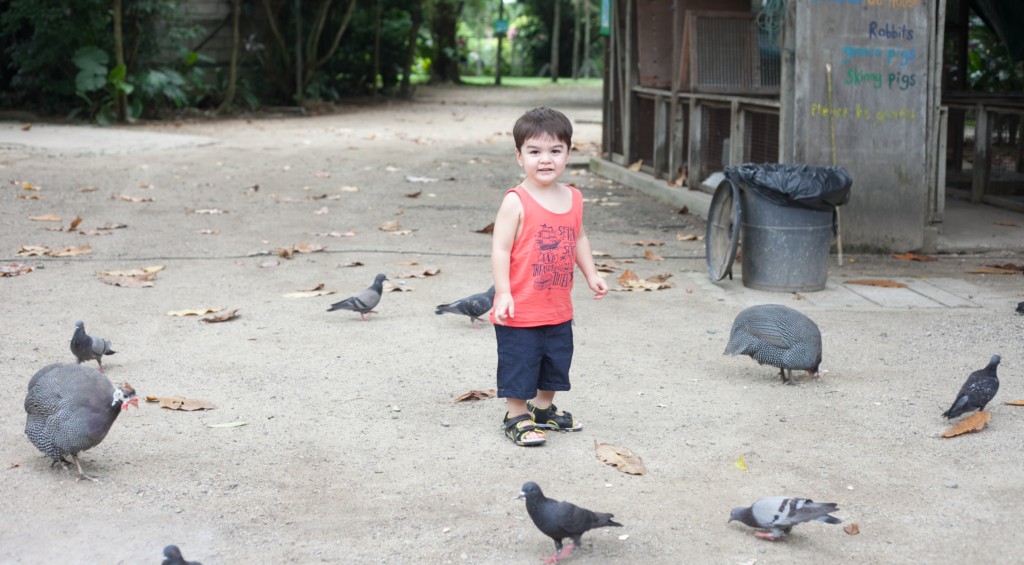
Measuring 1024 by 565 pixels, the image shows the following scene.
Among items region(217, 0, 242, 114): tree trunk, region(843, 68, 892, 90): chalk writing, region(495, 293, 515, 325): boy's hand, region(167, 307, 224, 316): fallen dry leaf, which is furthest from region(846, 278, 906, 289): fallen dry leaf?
region(217, 0, 242, 114): tree trunk

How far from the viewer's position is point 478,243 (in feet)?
30.1

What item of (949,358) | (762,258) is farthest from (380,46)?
(949,358)

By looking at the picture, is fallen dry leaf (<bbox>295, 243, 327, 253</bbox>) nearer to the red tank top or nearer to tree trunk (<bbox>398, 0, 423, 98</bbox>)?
the red tank top

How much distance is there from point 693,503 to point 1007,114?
8546mm

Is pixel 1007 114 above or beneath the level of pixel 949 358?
above

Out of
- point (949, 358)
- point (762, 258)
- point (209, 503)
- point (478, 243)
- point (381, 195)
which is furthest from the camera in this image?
point (381, 195)

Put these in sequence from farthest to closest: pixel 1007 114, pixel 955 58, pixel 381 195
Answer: pixel 955 58
pixel 381 195
pixel 1007 114

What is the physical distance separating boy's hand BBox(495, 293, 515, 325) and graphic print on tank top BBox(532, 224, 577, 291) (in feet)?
0.49

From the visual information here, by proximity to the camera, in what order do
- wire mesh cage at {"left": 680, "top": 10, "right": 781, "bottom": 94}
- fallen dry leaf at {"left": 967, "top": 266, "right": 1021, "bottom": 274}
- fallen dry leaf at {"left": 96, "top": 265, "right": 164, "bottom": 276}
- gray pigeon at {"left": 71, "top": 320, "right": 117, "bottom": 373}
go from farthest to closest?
1. wire mesh cage at {"left": 680, "top": 10, "right": 781, "bottom": 94}
2. fallen dry leaf at {"left": 967, "top": 266, "right": 1021, "bottom": 274}
3. fallen dry leaf at {"left": 96, "top": 265, "right": 164, "bottom": 276}
4. gray pigeon at {"left": 71, "top": 320, "right": 117, "bottom": 373}

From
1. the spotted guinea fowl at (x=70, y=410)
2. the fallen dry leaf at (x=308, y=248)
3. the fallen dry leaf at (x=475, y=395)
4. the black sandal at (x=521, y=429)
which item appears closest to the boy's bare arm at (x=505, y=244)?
the black sandal at (x=521, y=429)

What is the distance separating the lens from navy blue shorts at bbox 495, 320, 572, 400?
439cm

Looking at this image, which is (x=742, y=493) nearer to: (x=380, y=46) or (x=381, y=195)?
(x=381, y=195)

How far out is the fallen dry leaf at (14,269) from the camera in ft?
24.8

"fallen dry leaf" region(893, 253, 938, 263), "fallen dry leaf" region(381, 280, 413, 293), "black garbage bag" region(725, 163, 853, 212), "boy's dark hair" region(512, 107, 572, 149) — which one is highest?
"boy's dark hair" region(512, 107, 572, 149)
